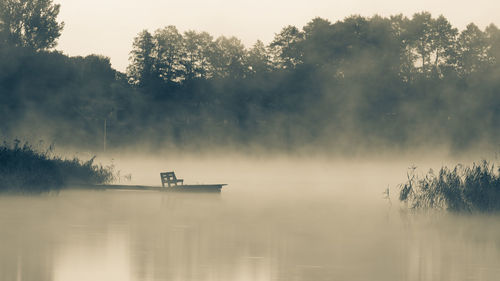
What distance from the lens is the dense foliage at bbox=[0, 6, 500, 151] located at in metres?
64.9

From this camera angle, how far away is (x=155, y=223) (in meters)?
19.7

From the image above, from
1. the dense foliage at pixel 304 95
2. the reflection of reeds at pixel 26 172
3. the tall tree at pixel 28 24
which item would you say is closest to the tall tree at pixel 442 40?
the dense foliage at pixel 304 95

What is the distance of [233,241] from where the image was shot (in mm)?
16281

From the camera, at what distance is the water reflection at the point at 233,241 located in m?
12.5

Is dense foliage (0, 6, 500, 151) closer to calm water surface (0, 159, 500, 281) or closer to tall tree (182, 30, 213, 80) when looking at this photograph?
tall tree (182, 30, 213, 80)

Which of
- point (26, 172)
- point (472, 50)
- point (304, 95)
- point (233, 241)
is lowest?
point (233, 241)

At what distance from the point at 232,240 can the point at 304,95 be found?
169ft

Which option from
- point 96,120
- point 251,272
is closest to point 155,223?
point 251,272

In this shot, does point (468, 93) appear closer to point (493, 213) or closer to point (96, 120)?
point (96, 120)

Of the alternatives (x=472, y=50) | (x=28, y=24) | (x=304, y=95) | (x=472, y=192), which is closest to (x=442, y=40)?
(x=472, y=50)

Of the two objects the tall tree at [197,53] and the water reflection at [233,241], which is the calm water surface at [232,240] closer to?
the water reflection at [233,241]

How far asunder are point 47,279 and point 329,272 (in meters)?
4.36

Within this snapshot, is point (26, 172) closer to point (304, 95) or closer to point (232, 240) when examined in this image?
point (232, 240)

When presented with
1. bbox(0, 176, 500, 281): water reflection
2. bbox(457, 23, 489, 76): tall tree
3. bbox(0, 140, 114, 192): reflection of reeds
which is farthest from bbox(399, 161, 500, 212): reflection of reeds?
bbox(457, 23, 489, 76): tall tree
